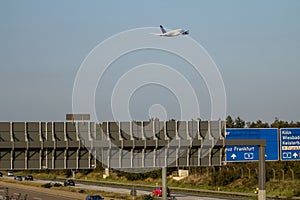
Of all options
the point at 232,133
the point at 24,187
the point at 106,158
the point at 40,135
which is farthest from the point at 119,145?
the point at 24,187

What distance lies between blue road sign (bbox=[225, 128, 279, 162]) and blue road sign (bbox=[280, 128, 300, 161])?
77 centimetres

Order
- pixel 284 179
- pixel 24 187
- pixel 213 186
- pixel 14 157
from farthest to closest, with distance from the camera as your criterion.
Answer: pixel 24 187, pixel 213 186, pixel 284 179, pixel 14 157

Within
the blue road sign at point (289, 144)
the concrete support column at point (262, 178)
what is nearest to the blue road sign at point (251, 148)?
the blue road sign at point (289, 144)

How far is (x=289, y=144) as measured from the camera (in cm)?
4859

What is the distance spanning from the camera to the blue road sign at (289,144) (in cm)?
4819

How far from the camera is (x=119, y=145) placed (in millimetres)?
→ 42344

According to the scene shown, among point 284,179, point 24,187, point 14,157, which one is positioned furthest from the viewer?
point 24,187

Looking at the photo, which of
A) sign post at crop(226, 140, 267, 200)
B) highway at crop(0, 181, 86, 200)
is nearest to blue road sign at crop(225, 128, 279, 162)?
sign post at crop(226, 140, 267, 200)

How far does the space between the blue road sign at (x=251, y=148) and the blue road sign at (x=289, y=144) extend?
77 cm

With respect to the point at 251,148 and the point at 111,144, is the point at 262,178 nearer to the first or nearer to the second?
the point at 251,148

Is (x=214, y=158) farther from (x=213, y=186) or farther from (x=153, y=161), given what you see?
(x=213, y=186)

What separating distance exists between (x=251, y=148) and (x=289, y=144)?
2926mm

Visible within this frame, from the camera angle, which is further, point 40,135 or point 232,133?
point 232,133

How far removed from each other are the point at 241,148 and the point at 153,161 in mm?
7423
